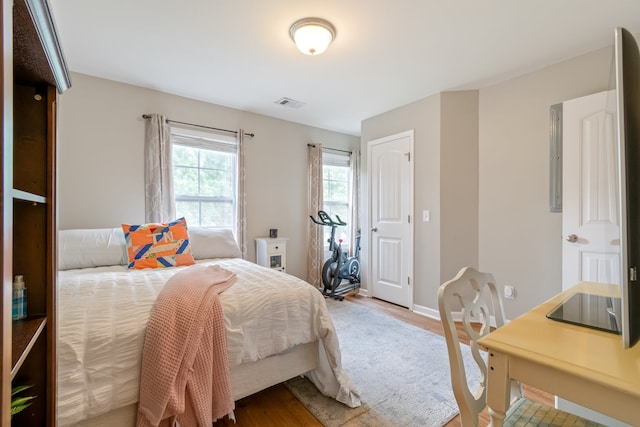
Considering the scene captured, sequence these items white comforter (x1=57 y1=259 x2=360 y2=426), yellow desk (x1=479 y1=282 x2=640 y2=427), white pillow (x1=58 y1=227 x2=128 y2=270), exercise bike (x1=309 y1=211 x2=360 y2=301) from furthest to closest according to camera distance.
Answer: exercise bike (x1=309 y1=211 x2=360 y2=301)
white pillow (x1=58 y1=227 x2=128 y2=270)
white comforter (x1=57 y1=259 x2=360 y2=426)
yellow desk (x1=479 y1=282 x2=640 y2=427)

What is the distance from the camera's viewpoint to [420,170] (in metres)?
3.29

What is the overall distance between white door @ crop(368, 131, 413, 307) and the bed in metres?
1.93

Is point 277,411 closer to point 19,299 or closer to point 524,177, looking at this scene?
point 19,299

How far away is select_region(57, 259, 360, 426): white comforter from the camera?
44.5 inches

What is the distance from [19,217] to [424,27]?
245 centimetres

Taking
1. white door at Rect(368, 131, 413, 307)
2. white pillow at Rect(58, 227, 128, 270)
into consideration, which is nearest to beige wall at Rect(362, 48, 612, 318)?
white door at Rect(368, 131, 413, 307)

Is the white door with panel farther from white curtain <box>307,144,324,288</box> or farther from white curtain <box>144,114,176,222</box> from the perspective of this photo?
white curtain <box>144,114,176,222</box>

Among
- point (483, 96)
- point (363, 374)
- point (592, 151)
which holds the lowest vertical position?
point (363, 374)

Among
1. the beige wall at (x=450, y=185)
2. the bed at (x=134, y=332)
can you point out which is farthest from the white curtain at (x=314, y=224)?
the bed at (x=134, y=332)

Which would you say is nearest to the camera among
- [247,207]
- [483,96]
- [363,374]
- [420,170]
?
[363,374]

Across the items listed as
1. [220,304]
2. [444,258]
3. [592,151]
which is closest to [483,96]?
[592,151]

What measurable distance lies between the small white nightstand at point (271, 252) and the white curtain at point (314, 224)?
2.01ft

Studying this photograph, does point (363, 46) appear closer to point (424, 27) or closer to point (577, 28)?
point (424, 27)

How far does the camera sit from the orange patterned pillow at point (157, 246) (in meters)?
2.37
